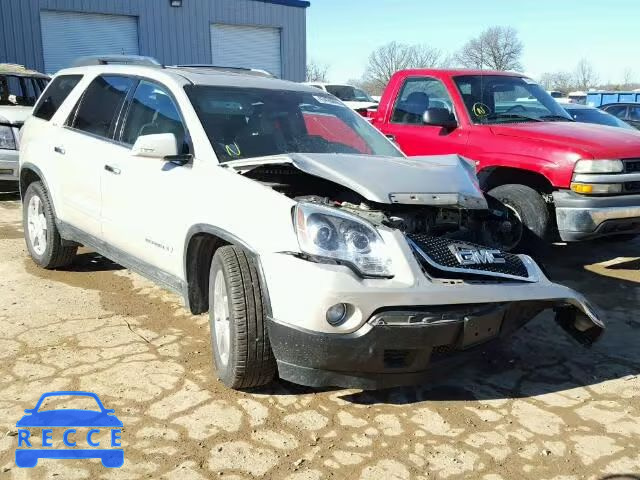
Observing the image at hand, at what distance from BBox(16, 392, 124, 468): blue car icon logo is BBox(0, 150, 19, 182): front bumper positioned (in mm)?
5916

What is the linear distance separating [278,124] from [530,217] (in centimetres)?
253

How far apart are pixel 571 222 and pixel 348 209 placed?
2862 millimetres

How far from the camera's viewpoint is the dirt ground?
2795mm

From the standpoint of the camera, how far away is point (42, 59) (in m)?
17.4

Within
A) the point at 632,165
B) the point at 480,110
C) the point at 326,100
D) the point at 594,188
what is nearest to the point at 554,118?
the point at 480,110

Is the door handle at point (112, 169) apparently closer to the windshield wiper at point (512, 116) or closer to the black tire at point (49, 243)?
the black tire at point (49, 243)

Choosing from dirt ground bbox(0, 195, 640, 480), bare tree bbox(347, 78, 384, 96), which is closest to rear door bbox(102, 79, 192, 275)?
dirt ground bbox(0, 195, 640, 480)

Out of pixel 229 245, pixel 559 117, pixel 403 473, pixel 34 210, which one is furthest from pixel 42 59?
pixel 403 473

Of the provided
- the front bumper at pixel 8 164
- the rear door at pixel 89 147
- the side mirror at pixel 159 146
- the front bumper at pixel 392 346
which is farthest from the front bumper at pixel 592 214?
the front bumper at pixel 8 164

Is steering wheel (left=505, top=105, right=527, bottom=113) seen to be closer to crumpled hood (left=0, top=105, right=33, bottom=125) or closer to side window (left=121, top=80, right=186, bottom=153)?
side window (left=121, top=80, right=186, bottom=153)

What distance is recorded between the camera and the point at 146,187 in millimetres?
3949

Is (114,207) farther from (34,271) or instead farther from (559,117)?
(559,117)

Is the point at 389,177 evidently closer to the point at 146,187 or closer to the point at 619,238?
the point at 146,187

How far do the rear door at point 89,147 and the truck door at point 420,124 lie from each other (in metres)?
3.08
